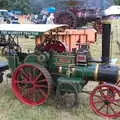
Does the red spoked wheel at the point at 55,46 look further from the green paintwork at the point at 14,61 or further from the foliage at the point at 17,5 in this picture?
the foliage at the point at 17,5

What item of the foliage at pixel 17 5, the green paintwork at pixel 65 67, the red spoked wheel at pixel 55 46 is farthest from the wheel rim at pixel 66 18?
the foliage at pixel 17 5

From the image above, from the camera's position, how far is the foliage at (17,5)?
158ft

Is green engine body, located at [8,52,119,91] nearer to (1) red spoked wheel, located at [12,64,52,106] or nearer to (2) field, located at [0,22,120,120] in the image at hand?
(1) red spoked wheel, located at [12,64,52,106]

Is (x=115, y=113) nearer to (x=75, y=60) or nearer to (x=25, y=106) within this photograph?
(x=75, y=60)

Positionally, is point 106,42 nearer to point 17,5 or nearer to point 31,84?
point 31,84

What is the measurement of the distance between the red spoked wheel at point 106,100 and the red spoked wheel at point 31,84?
0.80 metres

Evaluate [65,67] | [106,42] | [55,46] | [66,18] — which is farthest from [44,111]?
[66,18]

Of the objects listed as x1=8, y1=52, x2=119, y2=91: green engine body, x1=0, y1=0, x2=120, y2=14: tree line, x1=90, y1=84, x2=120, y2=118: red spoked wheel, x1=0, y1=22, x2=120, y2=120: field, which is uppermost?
x1=0, y1=0, x2=120, y2=14: tree line

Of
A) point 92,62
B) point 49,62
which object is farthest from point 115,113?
point 49,62

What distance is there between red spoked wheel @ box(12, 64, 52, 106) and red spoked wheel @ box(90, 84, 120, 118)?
2.61 feet

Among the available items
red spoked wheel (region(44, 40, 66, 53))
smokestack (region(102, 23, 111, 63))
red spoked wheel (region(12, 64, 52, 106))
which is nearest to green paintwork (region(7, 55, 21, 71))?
red spoked wheel (region(12, 64, 52, 106))

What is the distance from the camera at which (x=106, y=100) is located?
6.14 m

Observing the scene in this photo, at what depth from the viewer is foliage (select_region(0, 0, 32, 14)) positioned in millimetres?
48156

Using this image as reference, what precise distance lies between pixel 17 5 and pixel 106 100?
44.3 m
